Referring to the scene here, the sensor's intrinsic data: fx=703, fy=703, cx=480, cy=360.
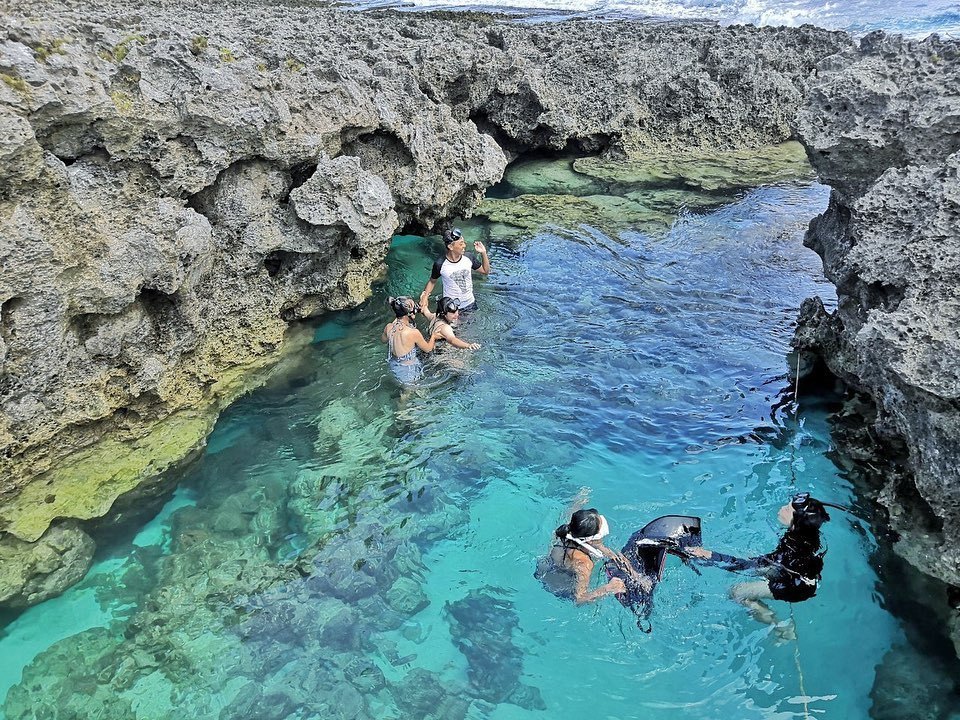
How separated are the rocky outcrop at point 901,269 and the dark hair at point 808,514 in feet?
3.15

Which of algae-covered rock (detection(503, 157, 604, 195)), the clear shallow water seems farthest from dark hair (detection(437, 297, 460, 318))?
the clear shallow water

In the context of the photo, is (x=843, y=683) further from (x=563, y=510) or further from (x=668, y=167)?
(x=668, y=167)

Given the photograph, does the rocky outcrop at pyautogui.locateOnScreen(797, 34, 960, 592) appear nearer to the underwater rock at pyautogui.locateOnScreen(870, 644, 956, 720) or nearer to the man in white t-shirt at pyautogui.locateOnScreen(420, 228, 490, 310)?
the underwater rock at pyautogui.locateOnScreen(870, 644, 956, 720)

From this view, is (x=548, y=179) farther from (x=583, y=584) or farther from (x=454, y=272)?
(x=583, y=584)

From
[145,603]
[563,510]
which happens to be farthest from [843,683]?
[145,603]

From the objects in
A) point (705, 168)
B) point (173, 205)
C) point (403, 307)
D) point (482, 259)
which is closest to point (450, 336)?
point (403, 307)

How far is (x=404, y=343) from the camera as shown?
8.59m

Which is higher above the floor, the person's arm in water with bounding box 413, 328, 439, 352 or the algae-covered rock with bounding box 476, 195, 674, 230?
the algae-covered rock with bounding box 476, 195, 674, 230

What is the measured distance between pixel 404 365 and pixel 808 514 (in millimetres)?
5076

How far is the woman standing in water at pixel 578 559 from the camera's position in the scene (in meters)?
5.33

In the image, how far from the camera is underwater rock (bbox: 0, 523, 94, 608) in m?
5.91

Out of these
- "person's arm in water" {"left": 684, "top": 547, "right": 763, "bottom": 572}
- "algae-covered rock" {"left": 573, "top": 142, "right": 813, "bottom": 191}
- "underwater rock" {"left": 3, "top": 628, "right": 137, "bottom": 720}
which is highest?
"algae-covered rock" {"left": 573, "top": 142, "right": 813, "bottom": 191}

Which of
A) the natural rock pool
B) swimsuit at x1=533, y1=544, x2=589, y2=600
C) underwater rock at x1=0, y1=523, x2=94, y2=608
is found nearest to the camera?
the natural rock pool

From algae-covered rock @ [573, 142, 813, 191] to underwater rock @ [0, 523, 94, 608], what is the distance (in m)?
11.3
